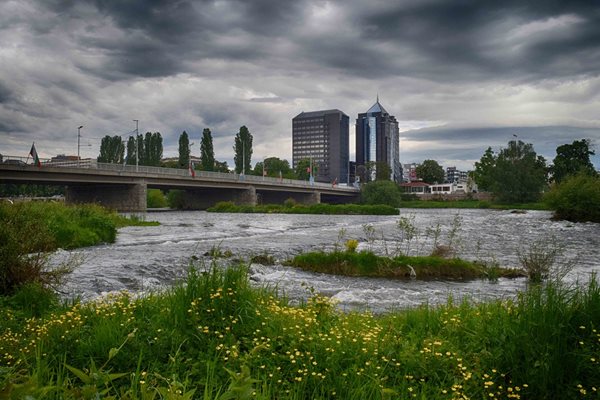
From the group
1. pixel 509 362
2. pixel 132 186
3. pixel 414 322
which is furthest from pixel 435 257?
pixel 132 186

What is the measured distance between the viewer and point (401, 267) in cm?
1695

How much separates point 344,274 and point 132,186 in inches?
2367

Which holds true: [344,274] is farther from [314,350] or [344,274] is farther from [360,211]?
[360,211]

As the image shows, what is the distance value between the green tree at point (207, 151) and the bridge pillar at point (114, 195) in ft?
154

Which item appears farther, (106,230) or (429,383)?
(106,230)

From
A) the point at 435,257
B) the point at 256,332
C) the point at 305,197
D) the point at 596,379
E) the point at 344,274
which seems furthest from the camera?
the point at 305,197

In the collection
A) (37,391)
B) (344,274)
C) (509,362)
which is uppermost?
(37,391)

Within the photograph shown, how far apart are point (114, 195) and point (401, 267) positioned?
2543 inches

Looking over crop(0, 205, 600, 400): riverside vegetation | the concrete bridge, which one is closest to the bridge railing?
the concrete bridge

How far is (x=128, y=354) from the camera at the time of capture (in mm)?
5445

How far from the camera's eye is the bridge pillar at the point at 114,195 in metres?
69.3

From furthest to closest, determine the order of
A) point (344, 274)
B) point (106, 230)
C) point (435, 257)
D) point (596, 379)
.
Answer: point (106, 230), point (435, 257), point (344, 274), point (596, 379)

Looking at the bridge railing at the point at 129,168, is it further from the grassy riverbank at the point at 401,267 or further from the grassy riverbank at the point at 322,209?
the grassy riverbank at the point at 401,267

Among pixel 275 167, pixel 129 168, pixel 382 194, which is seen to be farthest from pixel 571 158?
pixel 129 168
